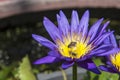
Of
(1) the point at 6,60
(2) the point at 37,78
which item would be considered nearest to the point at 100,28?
(2) the point at 37,78

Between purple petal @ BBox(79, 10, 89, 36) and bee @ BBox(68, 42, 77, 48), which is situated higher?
purple petal @ BBox(79, 10, 89, 36)

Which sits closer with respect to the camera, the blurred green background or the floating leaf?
the floating leaf

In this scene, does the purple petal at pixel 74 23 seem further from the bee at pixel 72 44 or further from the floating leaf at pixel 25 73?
the floating leaf at pixel 25 73

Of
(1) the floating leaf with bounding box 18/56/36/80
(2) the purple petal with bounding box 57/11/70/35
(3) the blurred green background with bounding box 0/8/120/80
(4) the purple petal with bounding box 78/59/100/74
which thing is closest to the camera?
(4) the purple petal with bounding box 78/59/100/74

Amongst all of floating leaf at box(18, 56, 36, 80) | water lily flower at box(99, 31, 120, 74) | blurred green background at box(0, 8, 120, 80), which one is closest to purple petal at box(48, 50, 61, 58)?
water lily flower at box(99, 31, 120, 74)

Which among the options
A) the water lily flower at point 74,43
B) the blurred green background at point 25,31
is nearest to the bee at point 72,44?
the water lily flower at point 74,43

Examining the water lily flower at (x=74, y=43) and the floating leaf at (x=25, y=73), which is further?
the floating leaf at (x=25, y=73)

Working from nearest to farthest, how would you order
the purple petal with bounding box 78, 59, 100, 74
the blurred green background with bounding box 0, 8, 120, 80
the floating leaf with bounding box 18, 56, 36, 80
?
the purple petal with bounding box 78, 59, 100, 74 < the floating leaf with bounding box 18, 56, 36, 80 < the blurred green background with bounding box 0, 8, 120, 80

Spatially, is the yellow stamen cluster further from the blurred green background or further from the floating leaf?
the blurred green background
